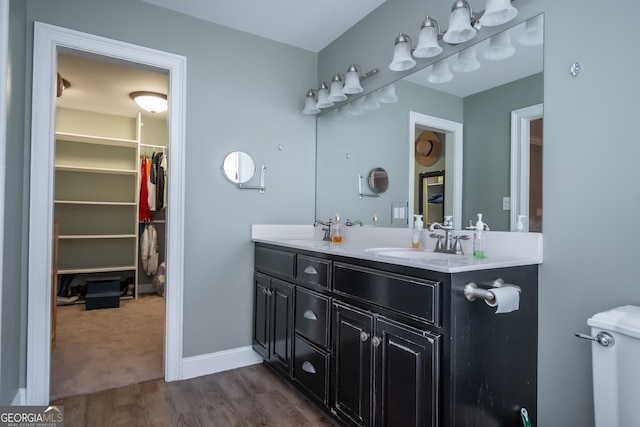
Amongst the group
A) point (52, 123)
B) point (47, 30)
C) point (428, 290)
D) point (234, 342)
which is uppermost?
point (47, 30)

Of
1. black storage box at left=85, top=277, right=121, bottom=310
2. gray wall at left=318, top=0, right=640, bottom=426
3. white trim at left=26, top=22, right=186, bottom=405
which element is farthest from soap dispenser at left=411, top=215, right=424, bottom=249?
black storage box at left=85, top=277, right=121, bottom=310

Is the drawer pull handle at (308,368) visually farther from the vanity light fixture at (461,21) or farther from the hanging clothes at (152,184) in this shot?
the hanging clothes at (152,184)

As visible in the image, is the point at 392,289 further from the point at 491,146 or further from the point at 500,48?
the point at 500,48

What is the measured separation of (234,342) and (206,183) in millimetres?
1169

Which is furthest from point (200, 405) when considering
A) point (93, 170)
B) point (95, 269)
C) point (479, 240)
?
point (93, 170)

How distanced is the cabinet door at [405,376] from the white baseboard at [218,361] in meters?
1.39

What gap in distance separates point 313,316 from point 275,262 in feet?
1.82

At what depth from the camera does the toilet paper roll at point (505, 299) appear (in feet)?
3.89

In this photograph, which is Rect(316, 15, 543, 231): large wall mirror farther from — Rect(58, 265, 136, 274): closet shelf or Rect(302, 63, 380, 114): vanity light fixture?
Rect(58, 265, 136, 274): closet shelf

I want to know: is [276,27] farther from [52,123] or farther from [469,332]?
[469,332]

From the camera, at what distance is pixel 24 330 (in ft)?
6.38

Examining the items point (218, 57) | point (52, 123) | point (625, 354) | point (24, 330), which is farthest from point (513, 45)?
point (24, 330)

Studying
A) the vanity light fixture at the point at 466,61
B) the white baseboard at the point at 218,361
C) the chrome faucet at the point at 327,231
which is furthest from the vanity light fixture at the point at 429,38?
the white baseboard at the point at 218,361

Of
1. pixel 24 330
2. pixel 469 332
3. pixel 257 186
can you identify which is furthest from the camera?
pixel 257 186
